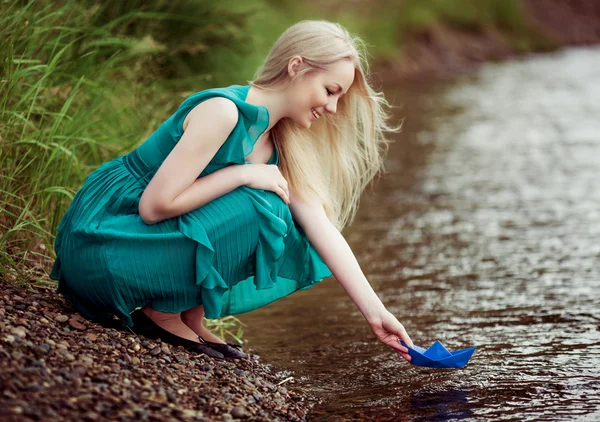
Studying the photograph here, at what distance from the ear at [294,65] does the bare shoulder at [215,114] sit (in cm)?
23

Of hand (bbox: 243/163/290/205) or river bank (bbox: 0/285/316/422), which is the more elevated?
hand (bbox: 243/163/290/205)

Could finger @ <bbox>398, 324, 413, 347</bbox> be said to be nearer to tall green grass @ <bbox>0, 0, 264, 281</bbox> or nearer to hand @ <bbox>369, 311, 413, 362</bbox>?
hand @ <bbox>369, 311, 413, 362</bbox>

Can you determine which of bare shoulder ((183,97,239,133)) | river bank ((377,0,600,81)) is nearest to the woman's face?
bare shoulder ((183,97,239,133))

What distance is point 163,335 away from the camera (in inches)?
101

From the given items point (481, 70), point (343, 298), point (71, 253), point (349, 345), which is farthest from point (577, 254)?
point (481, 70)

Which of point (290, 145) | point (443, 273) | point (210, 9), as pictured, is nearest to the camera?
point (290, 145)

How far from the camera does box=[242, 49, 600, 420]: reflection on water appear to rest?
2479mm

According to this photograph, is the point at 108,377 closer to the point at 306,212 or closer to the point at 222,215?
the point at 222,215

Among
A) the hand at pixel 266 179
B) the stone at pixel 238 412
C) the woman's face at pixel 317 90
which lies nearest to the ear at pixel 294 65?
the woman's face at pixel 317 90

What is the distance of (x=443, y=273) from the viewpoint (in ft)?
13.4

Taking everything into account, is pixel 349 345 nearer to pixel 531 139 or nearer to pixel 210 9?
pixel 210 9

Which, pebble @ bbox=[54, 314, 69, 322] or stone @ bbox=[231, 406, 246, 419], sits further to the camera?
pebble @ bbox=[54, 314, 69, 322]

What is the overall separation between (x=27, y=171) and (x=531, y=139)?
6424 millimetres

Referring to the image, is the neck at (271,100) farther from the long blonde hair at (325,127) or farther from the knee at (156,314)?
the knee at (156,314)
